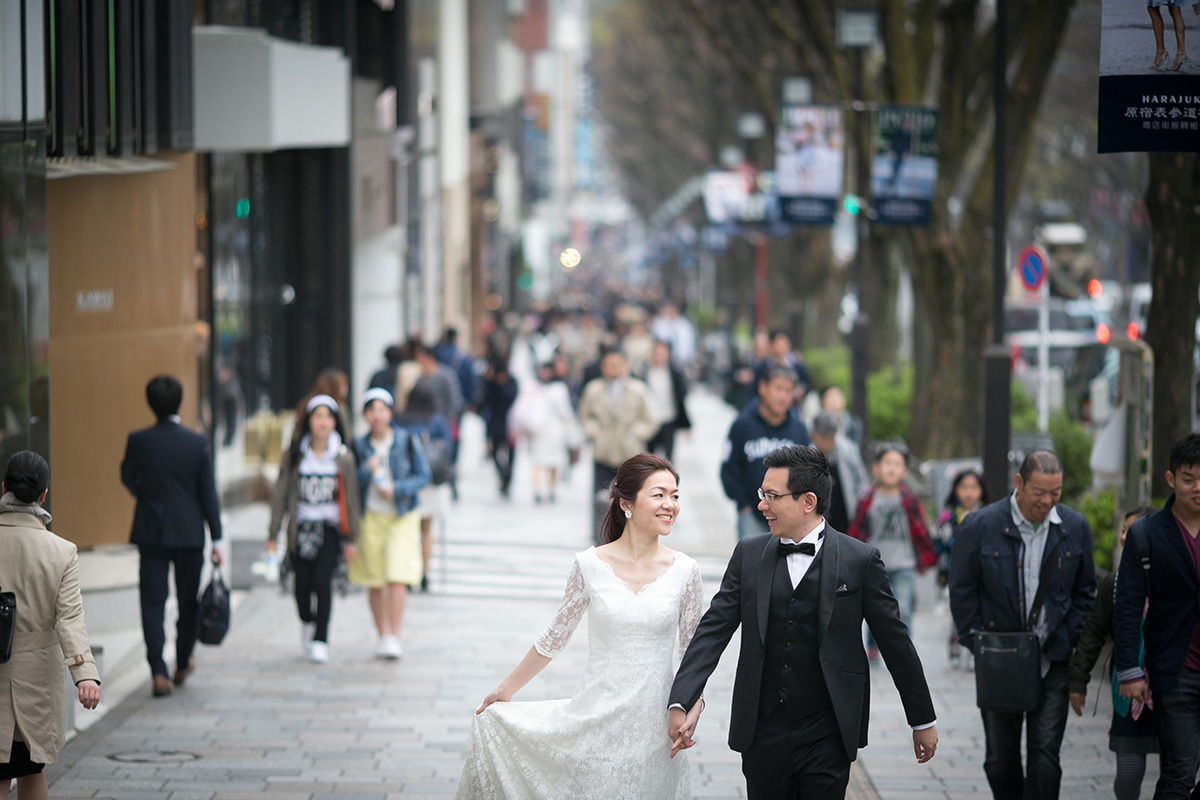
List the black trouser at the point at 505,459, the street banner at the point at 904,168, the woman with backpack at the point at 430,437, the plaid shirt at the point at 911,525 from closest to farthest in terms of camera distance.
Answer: the plaid shirt at the point at 911,525, the woman with backpack at the point at 430,437, the street banner at the point at 904,168, the black trouser at the point at 505,459

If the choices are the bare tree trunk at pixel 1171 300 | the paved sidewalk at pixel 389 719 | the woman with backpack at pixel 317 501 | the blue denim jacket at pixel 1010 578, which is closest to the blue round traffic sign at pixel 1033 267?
the paved sidewalk at pixel 389 719

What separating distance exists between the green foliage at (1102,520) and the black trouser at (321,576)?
466 cm

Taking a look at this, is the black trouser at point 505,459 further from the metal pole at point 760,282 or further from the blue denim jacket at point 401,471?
the metal pole at point 760,282

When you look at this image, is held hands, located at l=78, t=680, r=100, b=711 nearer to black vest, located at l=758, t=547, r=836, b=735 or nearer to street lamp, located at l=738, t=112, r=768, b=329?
black vest, located at l=758, t=547, r=836, b=735

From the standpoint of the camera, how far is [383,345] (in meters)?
23.9

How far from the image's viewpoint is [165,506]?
29.9ft

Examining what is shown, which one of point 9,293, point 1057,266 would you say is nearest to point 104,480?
point 9,293

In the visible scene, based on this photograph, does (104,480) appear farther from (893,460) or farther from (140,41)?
(893,460)

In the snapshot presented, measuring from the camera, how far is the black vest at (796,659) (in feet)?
16.9

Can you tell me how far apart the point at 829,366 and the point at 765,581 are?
69.0ft

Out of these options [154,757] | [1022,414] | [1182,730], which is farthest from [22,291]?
[1022,414]

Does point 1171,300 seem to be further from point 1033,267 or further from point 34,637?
point 34,637

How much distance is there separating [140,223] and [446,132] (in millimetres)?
23764

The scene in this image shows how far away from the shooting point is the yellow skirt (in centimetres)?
1023
